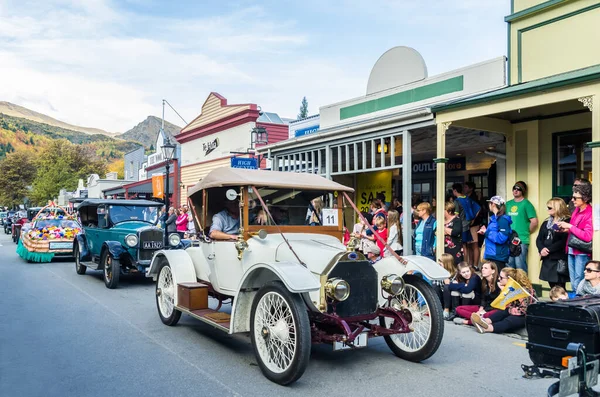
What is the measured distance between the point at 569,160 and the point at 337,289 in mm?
6437

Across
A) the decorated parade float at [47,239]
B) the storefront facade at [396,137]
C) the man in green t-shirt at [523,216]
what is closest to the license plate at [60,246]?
the decorated parade float at [47,239]

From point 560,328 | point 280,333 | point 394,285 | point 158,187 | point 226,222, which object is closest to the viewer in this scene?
point 560,328

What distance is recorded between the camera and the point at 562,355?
12.4 ft

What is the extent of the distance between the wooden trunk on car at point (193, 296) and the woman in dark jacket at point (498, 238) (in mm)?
4607

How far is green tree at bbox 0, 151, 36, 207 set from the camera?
208 ft

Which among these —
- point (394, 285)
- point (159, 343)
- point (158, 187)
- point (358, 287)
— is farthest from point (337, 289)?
point (158, 187)

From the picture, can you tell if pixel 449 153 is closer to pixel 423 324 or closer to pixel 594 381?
pixel 423 324

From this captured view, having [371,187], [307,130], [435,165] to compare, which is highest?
[307,130]

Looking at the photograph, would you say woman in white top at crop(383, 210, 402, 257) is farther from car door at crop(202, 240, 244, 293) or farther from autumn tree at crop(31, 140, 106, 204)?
autumn tree at crop(31, 140, 106, 204)

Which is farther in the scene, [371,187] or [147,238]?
[371,187]

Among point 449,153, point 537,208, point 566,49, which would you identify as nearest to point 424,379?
point 537,208

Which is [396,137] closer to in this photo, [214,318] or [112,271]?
Answer: [112,271]

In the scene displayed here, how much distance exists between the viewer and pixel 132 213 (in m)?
12.2

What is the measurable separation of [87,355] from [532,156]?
26.3 ft
